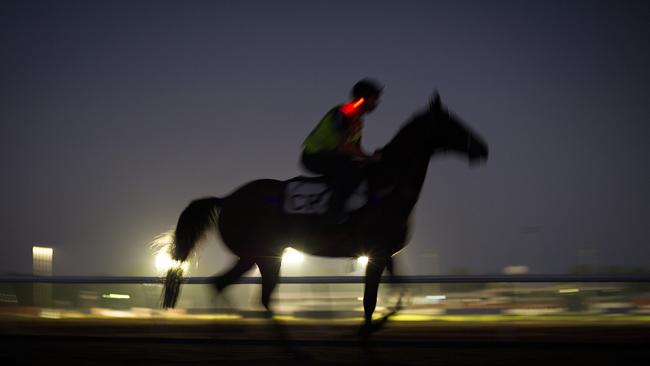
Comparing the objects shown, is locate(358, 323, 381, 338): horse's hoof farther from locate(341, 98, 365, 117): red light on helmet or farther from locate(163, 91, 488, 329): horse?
locate(341, 98, 365, 117): red light on helmet

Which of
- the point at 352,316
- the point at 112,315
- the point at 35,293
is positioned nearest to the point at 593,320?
the point at 352,316

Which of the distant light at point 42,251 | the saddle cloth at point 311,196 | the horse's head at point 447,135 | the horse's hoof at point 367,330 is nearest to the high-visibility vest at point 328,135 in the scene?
the saddle cloth at point 311,196

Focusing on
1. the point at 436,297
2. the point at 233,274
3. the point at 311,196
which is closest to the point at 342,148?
the point at 311,196

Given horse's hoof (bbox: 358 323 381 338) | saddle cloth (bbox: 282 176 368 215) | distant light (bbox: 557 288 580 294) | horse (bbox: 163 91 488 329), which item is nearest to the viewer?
horse's hoof (bbox: 358 323 381 338)

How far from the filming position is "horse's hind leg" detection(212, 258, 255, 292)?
6.09 m

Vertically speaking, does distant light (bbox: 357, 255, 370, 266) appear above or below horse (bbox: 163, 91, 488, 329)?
below

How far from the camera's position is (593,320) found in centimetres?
798

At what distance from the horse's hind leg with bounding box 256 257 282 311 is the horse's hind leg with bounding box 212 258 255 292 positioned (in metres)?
0.18

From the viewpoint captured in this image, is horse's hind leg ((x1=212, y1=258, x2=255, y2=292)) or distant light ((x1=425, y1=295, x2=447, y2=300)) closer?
horse's hind leg ((x1=212, y1=258, x2=255, y2=292))

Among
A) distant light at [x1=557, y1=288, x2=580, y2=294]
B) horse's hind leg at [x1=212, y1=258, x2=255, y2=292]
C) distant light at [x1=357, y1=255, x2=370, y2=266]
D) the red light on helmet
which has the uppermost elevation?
the red light on helmet

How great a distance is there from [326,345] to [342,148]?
5.91ft

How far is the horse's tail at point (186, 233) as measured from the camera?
246 inches

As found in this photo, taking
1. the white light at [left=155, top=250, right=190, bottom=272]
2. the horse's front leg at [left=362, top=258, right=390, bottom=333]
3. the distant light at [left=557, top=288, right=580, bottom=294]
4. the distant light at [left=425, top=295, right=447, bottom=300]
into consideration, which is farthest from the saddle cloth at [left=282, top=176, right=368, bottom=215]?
the distant light at [left=557, top=288, right=580, bottom=294]

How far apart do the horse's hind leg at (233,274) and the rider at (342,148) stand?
0.99m
